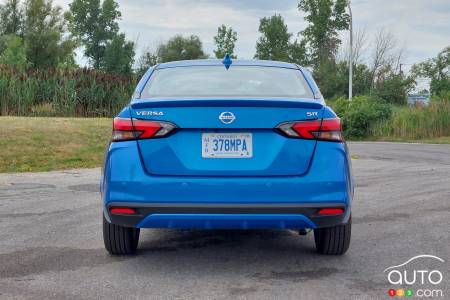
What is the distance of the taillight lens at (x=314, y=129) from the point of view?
415 centimetres

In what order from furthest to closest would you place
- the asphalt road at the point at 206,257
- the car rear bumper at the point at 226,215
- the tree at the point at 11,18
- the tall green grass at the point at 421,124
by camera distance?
the tree at the point at 11,18
the tall green grass at the point at 421,124
the car rear bumper at the point at 226,215
the asphalt road at the point at 206,257

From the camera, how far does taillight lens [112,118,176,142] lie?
13.6ft

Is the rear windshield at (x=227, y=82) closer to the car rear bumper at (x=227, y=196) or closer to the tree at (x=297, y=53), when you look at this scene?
the car rear bumper at (x=227, y=196)

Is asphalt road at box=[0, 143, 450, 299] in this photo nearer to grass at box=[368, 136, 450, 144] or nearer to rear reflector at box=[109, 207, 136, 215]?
rear reflector at box=[109, 207, 136, 215]

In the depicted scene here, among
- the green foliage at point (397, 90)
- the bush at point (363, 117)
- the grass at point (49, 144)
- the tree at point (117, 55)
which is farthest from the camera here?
the tree at point (117, 55)

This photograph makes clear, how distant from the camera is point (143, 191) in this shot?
4.11 meters

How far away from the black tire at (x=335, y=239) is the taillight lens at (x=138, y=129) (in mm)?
1559

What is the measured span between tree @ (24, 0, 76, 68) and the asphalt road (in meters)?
46.2

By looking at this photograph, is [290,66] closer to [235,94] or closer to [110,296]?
[235,94]

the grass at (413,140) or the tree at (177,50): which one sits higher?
the tree at (177,50)

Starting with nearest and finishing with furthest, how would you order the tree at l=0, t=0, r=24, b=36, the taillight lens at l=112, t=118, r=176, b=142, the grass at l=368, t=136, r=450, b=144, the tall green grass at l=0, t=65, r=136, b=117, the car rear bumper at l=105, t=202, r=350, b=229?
the car rear bumper at l=105, t=202, r=350, b=229 → the taillight lens at l=112, t=118, r=176, b=142 → the tall green grass at l=0, t=65, r=136, b=117 → the grass at l=368, t=136, r=450, b=144 → the tree at l=0, t=0, r=24, b=36

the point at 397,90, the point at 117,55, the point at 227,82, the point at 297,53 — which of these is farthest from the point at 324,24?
the point at 227,82

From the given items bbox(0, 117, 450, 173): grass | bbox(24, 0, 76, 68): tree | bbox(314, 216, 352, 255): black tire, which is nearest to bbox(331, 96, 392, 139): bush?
bbox(0, 117, 450, 173): grass

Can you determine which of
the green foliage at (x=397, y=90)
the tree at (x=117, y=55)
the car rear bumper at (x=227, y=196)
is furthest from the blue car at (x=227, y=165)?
the tree at (x=117, y=55)
